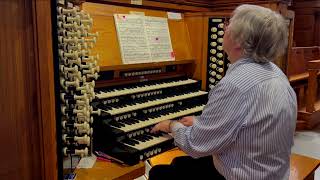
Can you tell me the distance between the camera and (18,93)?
1087 mm

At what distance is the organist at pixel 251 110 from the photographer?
4.29 feet

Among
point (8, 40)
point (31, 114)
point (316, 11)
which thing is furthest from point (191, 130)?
point (316, 11)

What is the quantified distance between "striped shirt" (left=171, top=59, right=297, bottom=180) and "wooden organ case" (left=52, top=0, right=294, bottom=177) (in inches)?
22.0

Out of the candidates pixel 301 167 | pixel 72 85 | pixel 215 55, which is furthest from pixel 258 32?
pixel 215 55

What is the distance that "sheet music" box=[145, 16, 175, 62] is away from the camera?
2673mm

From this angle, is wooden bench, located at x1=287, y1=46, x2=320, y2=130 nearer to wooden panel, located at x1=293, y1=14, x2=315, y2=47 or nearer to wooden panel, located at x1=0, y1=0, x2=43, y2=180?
wooden panel, located at x1=293, y1=14, x2=315, y2=47

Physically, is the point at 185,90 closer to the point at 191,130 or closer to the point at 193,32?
the point at 193,32

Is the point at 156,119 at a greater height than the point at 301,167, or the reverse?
the point at 156,119

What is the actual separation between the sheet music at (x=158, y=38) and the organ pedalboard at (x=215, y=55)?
0.39 meters

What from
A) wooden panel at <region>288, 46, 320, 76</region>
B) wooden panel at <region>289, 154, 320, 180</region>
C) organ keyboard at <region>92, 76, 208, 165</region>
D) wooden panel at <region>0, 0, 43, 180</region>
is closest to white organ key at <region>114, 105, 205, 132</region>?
organ keyboard at <region>92, 76, 208, 165</region>

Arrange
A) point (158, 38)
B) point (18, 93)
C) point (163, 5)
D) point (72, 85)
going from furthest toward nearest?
1. point (163, 5)
2. point (158, 38)
3. point (72, 85)
4. point (18, 93)

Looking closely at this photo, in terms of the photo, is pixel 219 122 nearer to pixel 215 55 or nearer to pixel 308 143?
pixel 215 55

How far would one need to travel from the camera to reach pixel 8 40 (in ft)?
3.42

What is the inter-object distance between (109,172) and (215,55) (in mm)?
1641
